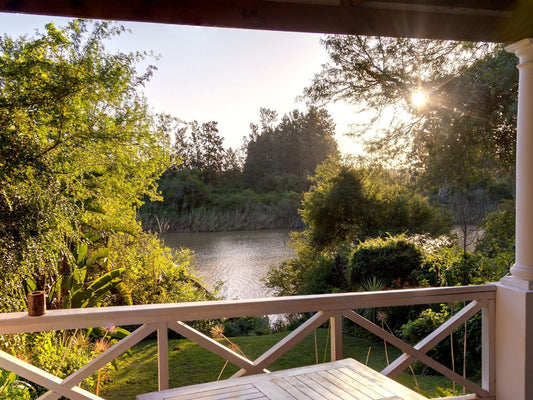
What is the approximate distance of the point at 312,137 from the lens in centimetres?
1585

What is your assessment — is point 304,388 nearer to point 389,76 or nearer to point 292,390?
point 292,390

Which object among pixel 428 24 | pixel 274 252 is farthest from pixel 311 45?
pixel 428 24

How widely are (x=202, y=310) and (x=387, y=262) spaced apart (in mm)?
6060

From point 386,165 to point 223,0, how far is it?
7.93m

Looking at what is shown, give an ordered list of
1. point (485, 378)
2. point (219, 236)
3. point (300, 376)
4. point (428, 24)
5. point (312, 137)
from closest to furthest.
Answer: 1. point (300, 376)
2. point (428, 24)
3. point (485, 378)
4. point (219, 236)
5. point (312, 137)

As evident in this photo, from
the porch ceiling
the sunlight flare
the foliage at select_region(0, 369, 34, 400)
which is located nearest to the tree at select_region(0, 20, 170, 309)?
the foliage at select_region(0, 369, 34, 400)

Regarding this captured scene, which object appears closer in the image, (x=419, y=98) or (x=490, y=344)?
(x=490, y=344)

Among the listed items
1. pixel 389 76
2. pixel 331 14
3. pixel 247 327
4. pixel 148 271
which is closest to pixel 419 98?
pixel 389 76

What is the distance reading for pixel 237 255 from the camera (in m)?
11.6

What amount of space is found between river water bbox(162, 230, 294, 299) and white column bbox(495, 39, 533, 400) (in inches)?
276

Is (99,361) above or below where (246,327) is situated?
above

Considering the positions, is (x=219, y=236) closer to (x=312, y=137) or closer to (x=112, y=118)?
(x=312, y=137)

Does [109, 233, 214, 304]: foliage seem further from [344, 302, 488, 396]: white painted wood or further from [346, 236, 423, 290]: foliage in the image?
[344, 302, 488, 396]: white painted wood

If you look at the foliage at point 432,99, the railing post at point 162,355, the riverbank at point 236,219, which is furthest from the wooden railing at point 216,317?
the riverbank at point 236,219
